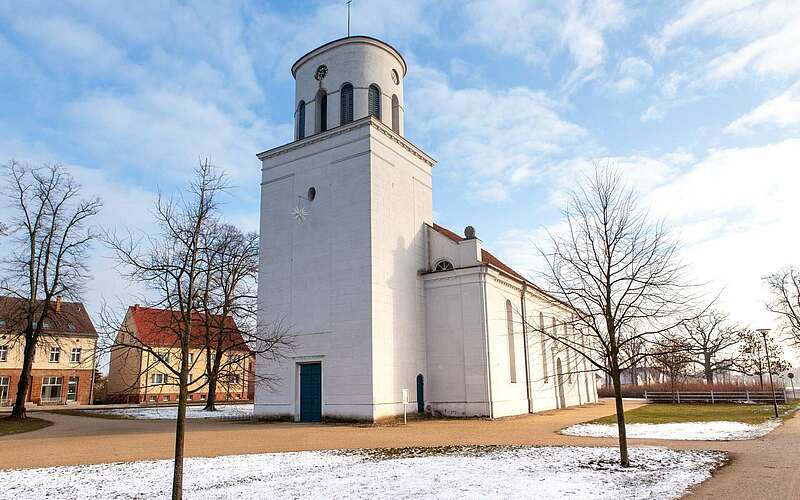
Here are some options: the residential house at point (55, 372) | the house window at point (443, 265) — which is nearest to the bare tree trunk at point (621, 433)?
the house window at point (443, 265)

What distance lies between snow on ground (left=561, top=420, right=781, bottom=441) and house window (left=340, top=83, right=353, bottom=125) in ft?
61.6

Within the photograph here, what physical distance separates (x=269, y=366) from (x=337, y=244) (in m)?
7.40

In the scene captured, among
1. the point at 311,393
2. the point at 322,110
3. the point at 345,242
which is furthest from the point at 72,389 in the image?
the point at 345,242

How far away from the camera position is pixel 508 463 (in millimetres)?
12648

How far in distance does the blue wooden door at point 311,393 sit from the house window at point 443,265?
27.4ft

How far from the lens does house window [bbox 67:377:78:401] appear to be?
→ 56.0m

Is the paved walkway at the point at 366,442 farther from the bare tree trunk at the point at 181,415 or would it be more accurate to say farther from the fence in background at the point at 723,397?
the fence in background at the point at 723,397

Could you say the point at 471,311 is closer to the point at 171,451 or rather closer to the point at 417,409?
the point at 417,409

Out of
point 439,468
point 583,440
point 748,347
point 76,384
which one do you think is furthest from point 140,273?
point 76,384

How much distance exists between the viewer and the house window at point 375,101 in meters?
29.7

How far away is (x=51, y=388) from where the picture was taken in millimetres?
54875

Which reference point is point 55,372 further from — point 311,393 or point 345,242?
point 345,242

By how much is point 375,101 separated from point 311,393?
15.7 m

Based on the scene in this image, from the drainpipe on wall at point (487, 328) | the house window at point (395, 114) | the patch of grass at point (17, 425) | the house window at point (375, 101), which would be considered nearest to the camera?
the patch of grass at point (17, 425)
